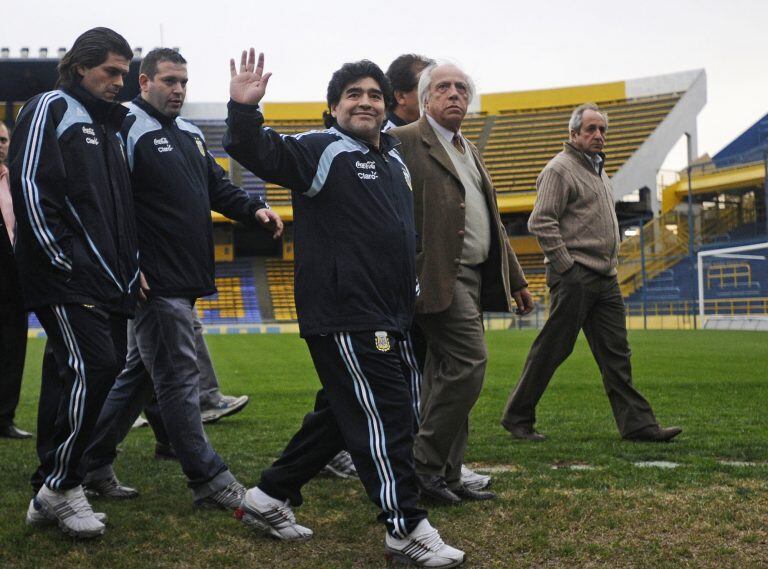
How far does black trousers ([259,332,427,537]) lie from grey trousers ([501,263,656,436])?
7.74 feet

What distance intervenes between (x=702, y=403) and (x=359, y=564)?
5141mm

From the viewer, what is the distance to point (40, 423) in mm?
3652

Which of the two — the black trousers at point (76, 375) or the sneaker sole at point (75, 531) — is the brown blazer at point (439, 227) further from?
the sneaker sole at point (75, 531)

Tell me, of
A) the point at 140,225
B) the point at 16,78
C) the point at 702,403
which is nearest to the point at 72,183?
the point at 140,225

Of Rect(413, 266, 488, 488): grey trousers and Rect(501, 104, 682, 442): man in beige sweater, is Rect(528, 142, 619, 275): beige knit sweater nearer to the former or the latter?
Rect(501, 104, 682, 442): man in beige sweater

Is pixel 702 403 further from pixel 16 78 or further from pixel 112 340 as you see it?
pixel 16 78

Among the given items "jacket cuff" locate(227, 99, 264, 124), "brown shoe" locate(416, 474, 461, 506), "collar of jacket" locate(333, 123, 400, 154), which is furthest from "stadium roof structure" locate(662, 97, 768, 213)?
"jacket cuff" locate(227, 99, 264, 124)

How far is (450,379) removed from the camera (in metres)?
3.70

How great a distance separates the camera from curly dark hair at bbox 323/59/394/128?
10.4ft

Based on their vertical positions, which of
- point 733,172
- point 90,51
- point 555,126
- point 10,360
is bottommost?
point 10,360

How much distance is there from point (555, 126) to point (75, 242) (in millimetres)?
42344

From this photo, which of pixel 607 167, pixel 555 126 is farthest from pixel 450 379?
pixel 555 126

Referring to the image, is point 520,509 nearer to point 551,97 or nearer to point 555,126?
point 555,126

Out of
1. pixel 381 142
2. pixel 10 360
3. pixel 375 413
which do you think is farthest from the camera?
pixel 10 360
